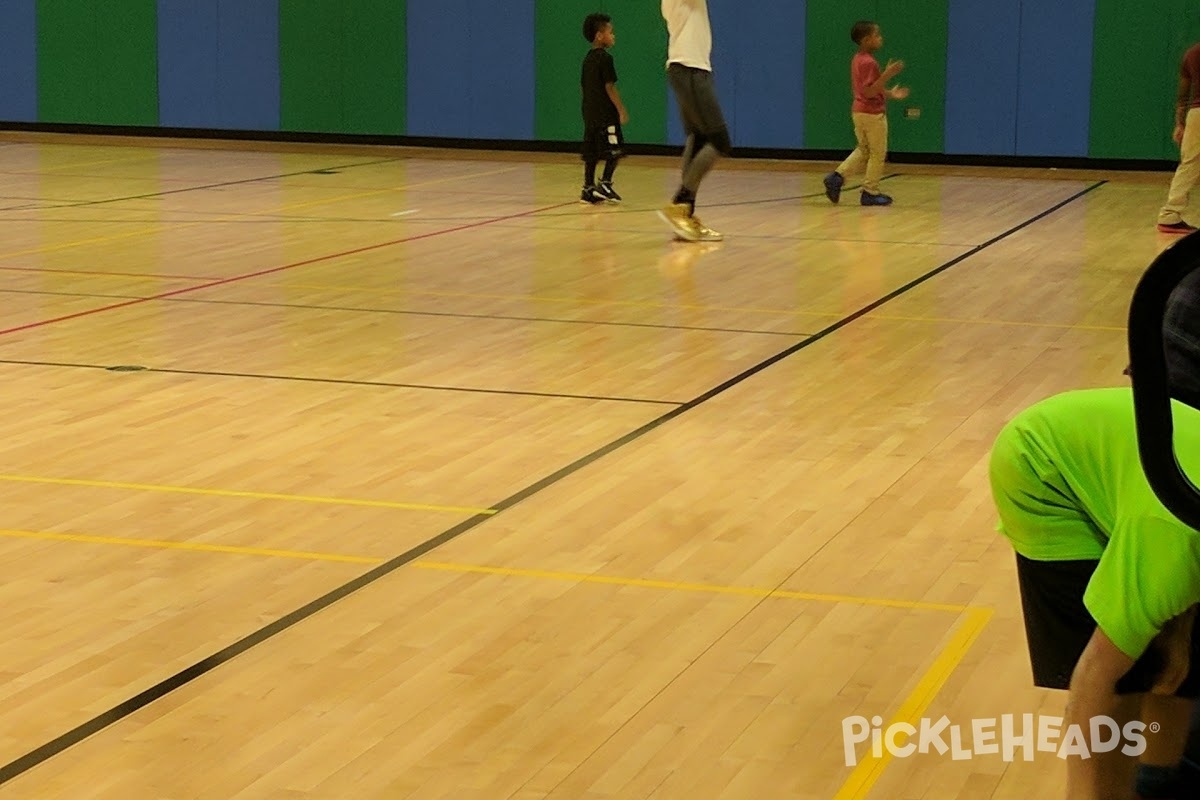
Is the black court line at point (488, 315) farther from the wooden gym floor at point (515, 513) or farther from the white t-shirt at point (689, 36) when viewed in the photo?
the white t-shirt at point (689, 36)

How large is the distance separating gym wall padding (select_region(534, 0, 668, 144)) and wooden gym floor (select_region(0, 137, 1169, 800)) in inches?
313

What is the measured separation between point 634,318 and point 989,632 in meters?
4.60

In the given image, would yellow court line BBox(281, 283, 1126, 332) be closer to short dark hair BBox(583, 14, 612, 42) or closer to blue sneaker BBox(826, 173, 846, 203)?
short dark hair BBox(583, 14, 612, 42)

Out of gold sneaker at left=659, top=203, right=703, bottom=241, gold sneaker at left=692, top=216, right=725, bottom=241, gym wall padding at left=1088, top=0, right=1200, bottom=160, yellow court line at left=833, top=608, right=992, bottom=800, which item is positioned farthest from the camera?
gym wall padding at left=1088, top=0, right=1200, bottom=160

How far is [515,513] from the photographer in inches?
201

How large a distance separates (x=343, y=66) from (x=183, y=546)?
50.9 feet

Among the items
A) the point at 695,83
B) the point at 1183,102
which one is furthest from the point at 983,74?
the point at 695,83

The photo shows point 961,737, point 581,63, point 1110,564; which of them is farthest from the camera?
point 581,63

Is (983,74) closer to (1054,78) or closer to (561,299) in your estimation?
(1054,78)

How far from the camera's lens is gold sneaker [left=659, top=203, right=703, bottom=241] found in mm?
11500

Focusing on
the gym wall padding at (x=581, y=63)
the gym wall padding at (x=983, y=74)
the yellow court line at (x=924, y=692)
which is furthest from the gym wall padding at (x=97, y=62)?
the yellow court line at (x=924, y=692)

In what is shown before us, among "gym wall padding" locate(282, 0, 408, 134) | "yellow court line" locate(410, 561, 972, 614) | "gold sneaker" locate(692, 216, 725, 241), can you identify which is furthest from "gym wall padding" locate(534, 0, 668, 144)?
"yellow court line" locate(410, 561, 972, 614)

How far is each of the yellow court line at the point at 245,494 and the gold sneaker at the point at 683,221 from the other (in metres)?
6.46

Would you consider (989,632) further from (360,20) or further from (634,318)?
(360,20)
